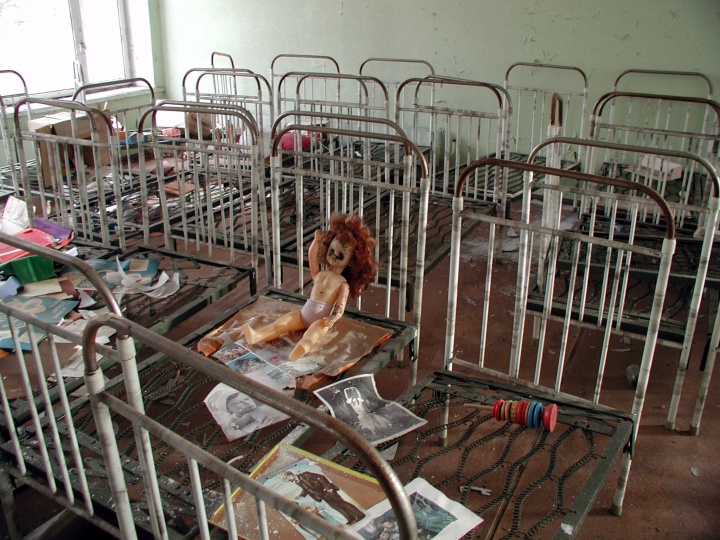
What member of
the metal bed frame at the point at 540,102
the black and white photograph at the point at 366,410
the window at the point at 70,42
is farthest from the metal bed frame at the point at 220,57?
the black and white photograph at the point at 366,410

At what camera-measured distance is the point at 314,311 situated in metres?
2.43

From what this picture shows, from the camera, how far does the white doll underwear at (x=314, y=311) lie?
2426 millimetres

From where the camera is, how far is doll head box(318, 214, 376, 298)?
2.41 metres

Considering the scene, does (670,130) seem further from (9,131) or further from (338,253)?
(9,131)

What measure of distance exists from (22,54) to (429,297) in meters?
4.71

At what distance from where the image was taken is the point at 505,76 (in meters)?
5.00

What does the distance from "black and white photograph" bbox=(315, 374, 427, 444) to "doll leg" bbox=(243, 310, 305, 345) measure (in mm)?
→ 400

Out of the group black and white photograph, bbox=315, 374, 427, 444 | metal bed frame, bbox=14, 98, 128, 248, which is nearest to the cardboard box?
metal bed frame, bbox=14, 98, 128, 248

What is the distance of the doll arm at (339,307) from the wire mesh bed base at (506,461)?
17.0 inches

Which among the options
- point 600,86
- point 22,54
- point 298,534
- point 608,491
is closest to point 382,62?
point 600,86

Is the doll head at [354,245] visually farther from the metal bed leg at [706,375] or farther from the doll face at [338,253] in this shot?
the metal bed leg at [706,375]

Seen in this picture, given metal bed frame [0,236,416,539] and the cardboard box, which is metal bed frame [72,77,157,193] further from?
metal bed frame [0,236,416,539]

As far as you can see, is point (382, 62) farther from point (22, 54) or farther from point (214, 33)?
point (22, 54)

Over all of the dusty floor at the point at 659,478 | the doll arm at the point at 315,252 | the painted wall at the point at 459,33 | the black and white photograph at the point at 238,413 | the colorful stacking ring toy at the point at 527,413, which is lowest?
the dusty floor at the point at 659,478
